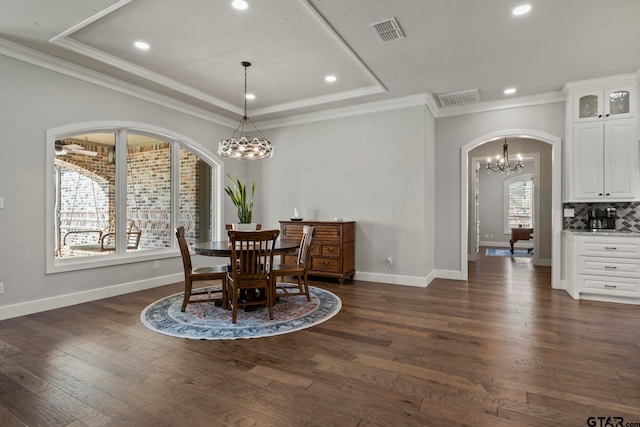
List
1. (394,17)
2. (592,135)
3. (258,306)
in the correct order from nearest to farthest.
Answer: (394,17)
(258,306)
(592,135)

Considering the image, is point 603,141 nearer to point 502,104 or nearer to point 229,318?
point 502,104

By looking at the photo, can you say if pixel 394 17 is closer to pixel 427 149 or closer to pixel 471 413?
pixel 427 149

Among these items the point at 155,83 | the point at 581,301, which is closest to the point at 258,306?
the point at 155,83

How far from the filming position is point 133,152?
480 centimetres

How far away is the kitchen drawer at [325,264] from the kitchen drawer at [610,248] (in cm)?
325

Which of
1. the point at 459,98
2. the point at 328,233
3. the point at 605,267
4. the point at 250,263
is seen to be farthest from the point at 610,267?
the point at 250,263

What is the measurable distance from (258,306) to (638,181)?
5.08 m

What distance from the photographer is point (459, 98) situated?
5.00m

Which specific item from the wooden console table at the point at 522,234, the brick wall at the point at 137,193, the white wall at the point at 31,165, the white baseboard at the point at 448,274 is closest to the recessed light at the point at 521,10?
the white baseboard at the point at 448,274

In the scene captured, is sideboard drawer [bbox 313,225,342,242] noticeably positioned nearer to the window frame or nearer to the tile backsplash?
the window frame

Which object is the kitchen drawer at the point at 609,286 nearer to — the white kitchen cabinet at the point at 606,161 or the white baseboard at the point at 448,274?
the white kitchen cabinet at the point at 606,161

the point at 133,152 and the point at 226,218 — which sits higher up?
the point at 133,152

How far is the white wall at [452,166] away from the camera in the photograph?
5.20 metres

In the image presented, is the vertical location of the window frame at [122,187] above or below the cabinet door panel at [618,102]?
below
